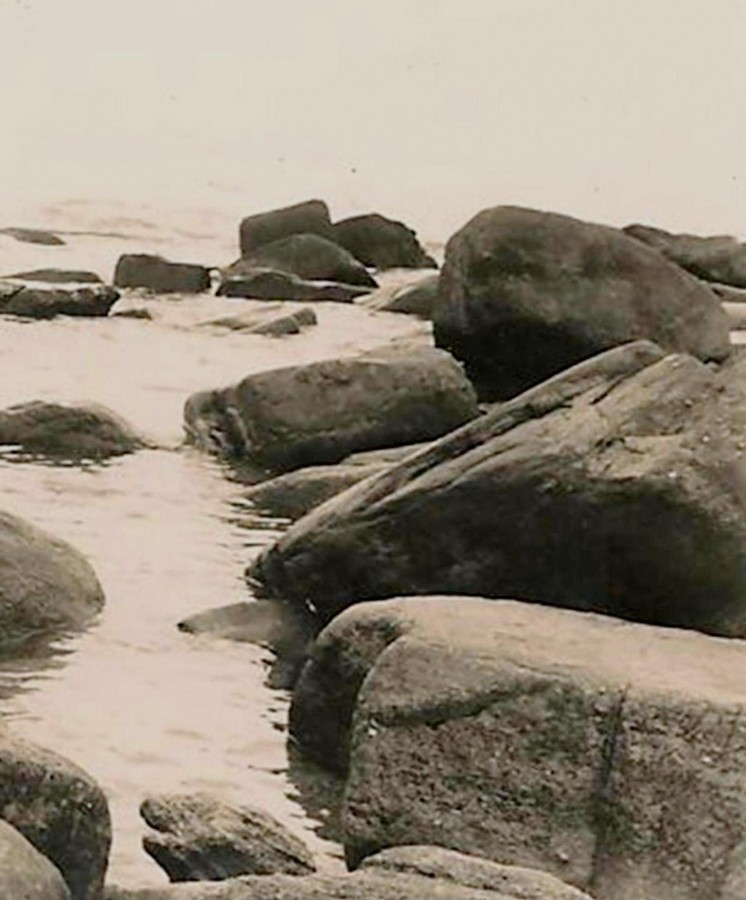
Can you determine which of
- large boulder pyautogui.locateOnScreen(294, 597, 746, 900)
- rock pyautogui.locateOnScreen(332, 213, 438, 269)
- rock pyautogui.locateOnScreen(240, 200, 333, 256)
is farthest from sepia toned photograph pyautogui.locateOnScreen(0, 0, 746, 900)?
rock pyautogui.locateOnScreen(332, 213, 438, 269)

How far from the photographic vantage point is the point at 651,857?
475cm

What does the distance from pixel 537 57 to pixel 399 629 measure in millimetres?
28454

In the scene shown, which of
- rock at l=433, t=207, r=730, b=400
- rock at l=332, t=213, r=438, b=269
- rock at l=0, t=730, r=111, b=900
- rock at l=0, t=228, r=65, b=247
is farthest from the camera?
rock at l=332, t=213, r=438, b=269

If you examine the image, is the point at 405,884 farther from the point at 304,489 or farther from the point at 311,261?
the point at 311,261

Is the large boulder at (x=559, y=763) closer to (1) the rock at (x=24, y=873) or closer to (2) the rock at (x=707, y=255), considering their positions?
(1) the rock at (x=24, y=873)

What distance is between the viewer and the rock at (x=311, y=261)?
17.6m

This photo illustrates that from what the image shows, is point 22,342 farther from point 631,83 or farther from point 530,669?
point 631,83

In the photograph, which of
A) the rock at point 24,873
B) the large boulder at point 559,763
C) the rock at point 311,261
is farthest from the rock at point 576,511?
the rock at point 311,261

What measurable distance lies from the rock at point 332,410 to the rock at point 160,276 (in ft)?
20.6

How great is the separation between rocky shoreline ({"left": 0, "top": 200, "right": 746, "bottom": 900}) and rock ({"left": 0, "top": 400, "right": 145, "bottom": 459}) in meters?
0.01

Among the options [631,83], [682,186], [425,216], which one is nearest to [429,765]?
[425,216]

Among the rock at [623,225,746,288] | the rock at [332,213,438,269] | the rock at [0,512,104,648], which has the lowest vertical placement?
the rock at [332,213,438,269]

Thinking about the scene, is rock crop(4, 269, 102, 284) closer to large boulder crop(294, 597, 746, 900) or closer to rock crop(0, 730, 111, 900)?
large boulder crop(294, 597, 746, 900)

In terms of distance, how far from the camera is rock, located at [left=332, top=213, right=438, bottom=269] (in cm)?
1927
